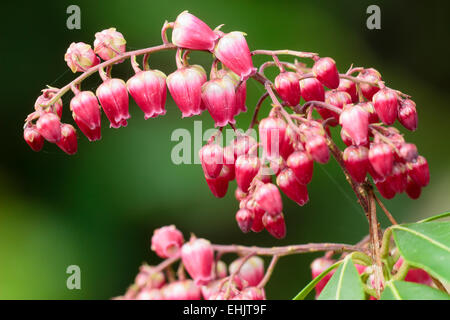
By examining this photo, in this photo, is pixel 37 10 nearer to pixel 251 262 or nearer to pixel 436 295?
pixel 251 262

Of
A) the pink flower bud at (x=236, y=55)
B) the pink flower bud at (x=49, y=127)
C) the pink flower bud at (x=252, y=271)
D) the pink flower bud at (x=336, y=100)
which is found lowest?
the pink flower bud at (x=252, y=271)

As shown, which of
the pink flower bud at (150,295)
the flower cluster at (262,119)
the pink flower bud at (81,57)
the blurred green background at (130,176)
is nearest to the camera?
the flower cluster at (262,119)

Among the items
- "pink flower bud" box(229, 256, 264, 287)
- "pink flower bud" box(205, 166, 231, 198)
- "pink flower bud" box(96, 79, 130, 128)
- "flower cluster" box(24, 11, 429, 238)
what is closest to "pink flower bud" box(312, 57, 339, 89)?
"flower cluster" box(24, 11, 429, 238)

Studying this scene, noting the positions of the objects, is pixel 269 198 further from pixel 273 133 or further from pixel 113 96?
pixel 113 96

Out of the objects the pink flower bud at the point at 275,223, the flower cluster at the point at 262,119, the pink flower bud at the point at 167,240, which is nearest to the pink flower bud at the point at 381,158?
the flower cluster at the point at 262,119

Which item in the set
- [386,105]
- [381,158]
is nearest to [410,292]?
[381,158]

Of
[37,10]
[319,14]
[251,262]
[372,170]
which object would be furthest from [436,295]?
[37,10]

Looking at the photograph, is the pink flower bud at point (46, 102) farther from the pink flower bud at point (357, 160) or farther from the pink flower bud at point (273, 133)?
the pink flower bud at point (357, 160)
